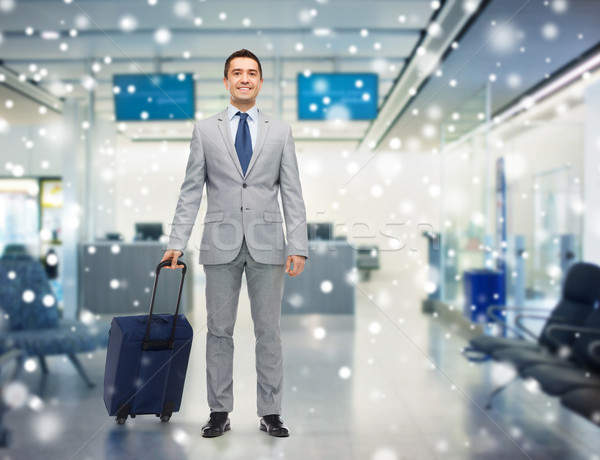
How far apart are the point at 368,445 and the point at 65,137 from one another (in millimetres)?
4561

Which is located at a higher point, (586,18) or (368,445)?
(586,18)

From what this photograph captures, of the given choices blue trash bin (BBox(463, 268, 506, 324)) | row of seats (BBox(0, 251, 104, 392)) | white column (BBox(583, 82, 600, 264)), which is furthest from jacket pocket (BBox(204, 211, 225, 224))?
white column (BBox(583, 82, 600, 264))

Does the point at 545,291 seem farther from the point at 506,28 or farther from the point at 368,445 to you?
the point at 368,445

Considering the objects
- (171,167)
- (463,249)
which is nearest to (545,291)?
(463,249)

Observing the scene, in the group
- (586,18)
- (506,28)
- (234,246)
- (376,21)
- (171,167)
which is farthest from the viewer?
(171,167)

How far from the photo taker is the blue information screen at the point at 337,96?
14.9 feet

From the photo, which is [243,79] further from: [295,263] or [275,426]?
[275,426]

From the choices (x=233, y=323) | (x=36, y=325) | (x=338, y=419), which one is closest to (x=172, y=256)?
(x=233, y=323)

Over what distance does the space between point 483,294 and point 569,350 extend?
6.48 feet

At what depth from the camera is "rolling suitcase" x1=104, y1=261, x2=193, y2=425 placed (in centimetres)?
170

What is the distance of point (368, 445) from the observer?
1.72 meters

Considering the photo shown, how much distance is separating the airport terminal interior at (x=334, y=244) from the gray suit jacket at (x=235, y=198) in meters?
0.13

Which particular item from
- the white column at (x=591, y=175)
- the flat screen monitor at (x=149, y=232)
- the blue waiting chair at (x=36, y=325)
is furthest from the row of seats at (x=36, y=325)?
the white column at (x=591, y=175)

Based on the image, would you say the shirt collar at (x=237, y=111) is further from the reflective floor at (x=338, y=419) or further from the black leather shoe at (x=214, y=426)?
the black leather shoe at (x=214, y=426)
